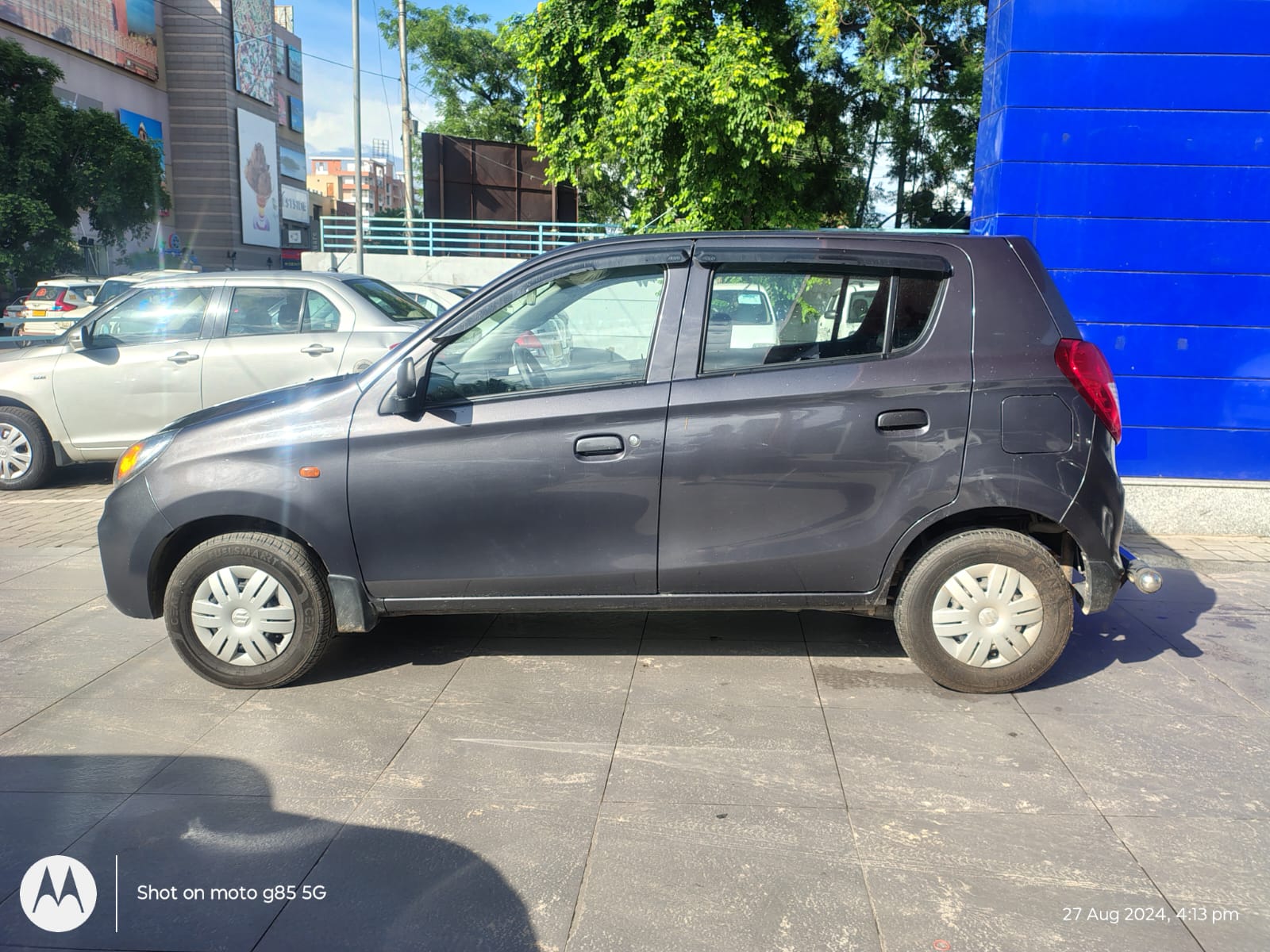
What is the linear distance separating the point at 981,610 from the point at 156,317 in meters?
6.99

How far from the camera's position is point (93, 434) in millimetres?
8211

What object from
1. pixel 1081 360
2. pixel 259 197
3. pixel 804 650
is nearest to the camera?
pixel 1081 360

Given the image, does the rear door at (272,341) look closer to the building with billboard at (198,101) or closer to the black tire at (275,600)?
the black tire at (275,600)

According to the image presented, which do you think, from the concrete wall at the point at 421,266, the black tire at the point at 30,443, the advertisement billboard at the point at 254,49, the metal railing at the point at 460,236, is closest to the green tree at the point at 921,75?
the metal railing at the point at 460,236

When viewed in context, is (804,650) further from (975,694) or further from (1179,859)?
(1179,859)

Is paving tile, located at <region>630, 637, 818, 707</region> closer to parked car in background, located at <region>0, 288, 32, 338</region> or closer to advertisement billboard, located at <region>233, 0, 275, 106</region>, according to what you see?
parked car in background, located at <region>0, 288, 32, 338</region>

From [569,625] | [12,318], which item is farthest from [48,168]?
[569,625]

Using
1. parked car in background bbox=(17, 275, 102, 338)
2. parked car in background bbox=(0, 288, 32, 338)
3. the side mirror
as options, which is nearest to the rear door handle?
the side mirror

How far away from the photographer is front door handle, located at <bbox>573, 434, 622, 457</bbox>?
397 centimetres

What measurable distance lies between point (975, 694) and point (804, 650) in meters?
0.85

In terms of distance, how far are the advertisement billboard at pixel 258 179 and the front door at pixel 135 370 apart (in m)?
56.2

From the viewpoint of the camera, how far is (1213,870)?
295 centimetres

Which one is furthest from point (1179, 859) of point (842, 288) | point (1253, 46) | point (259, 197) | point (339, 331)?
point (259, 197)

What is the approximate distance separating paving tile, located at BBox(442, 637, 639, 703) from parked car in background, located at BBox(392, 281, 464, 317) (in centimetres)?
590
